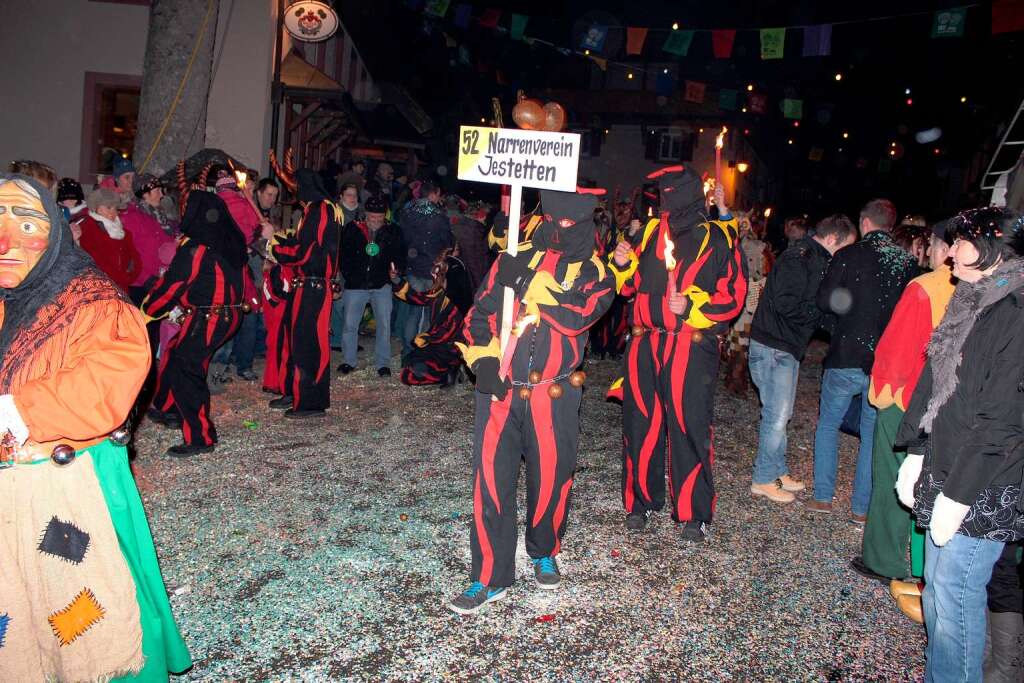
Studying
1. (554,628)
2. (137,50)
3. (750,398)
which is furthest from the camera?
(137,50)

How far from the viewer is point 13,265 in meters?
2.30

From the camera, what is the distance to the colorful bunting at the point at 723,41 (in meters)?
13.6

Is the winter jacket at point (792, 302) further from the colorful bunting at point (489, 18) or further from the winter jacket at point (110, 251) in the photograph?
the colorful bunting at point (489, 18)

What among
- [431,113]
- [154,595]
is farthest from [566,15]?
[154,595]

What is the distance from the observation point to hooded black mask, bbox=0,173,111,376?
7.66ft

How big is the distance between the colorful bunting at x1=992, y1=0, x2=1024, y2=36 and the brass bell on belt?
11678 millimetres

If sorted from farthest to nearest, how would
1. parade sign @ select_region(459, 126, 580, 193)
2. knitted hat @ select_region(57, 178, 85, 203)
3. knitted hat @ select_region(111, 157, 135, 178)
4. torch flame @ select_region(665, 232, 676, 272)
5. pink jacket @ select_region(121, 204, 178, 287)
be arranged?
1. knitted hat @ select_region(111, 157, 135, 178)
2. pink jacket @ select_region(121, 204, 178, 287)
3. knitted hat @ select_region(57, 178, 85, 203)
4. torch flame @ select_region(665, 232, 676, 272)
5. parade sign @ select_region(459, 126, 580, 193)

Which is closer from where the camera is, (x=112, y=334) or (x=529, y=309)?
(x=112, y=334)

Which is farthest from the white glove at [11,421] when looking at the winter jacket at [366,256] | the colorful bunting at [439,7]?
the colorful bunting at [439,7]

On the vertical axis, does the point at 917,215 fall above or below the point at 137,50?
below

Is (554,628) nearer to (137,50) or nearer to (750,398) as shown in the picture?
(750,398)

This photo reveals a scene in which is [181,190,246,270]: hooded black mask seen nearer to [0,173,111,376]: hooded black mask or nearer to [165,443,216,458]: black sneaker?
[165,443,216,458]: black sneaker

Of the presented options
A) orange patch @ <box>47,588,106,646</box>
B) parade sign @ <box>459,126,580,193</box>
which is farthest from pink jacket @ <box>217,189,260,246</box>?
orange patch @ <box>47,588,106,646</box>

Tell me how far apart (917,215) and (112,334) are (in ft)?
19.4
